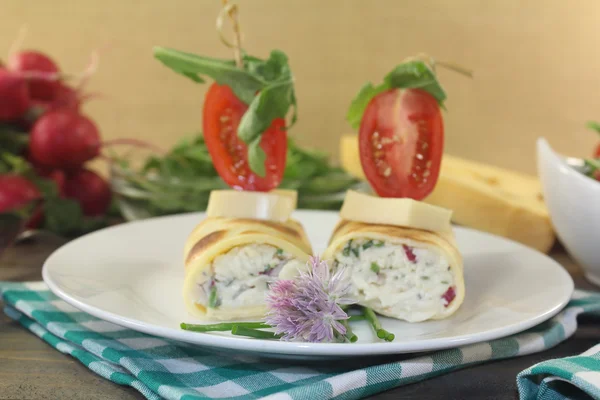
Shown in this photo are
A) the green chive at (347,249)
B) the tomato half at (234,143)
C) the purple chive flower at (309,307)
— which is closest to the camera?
the purple chive flower at (309,307)

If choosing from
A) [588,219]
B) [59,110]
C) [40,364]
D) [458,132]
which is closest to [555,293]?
[588,219]

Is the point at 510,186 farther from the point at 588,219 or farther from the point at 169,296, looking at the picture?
the point at 169,296

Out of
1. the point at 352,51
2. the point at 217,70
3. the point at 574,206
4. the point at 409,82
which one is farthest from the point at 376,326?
the point at 352,51

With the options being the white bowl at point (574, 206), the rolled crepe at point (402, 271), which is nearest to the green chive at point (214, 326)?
the rolled crepe at point (402, 271)

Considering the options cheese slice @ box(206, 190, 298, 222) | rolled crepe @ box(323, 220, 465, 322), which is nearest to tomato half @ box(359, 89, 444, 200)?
rolled crepe @ box(323, 220, 465, 322)

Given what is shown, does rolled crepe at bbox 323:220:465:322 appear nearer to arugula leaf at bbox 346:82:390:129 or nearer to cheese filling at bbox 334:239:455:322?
cheese filling at bbox 334:239:455:322

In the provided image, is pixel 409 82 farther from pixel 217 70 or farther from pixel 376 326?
pixel 376 326

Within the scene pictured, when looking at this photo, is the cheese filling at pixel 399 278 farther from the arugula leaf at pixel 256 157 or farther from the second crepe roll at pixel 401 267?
the arugula leaf at pixel 256 157
